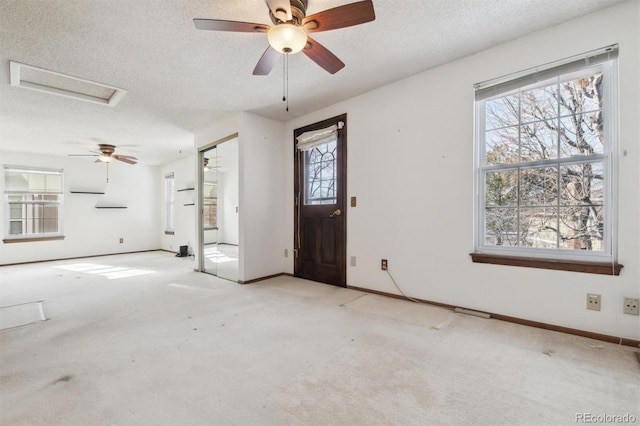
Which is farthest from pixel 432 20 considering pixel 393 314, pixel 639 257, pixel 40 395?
pixel 40 395

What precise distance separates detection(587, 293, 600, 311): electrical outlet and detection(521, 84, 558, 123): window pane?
1.47 m

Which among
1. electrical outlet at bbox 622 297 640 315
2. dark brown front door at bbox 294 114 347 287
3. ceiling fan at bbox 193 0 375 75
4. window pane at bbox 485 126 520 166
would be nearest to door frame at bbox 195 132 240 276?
dark brown front door at bbox 294 114 347 287

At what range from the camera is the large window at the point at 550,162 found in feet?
7.06

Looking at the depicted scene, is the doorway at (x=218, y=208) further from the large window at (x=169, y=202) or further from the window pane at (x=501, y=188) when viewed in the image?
the window pane at (x=501, y=188)

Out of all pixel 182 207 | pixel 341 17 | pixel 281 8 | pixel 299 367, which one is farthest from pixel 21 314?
pixel 182 207

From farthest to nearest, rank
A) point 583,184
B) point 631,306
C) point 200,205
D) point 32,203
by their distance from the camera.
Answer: point 32,203, point 200,205, point 583,184, point 631,306

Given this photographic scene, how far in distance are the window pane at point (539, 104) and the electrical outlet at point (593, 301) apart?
1.47 meters

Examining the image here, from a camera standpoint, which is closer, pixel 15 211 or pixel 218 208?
pixel 218 208

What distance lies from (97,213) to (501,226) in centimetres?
809

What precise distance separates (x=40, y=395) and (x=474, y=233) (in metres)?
3.33

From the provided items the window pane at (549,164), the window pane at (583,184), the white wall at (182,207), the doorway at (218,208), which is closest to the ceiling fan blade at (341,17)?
the window pane at (549,164)

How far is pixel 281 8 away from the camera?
5.33 feet


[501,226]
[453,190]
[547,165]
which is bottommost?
[501,226]

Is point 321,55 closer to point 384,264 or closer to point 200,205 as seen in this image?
point 384,264
